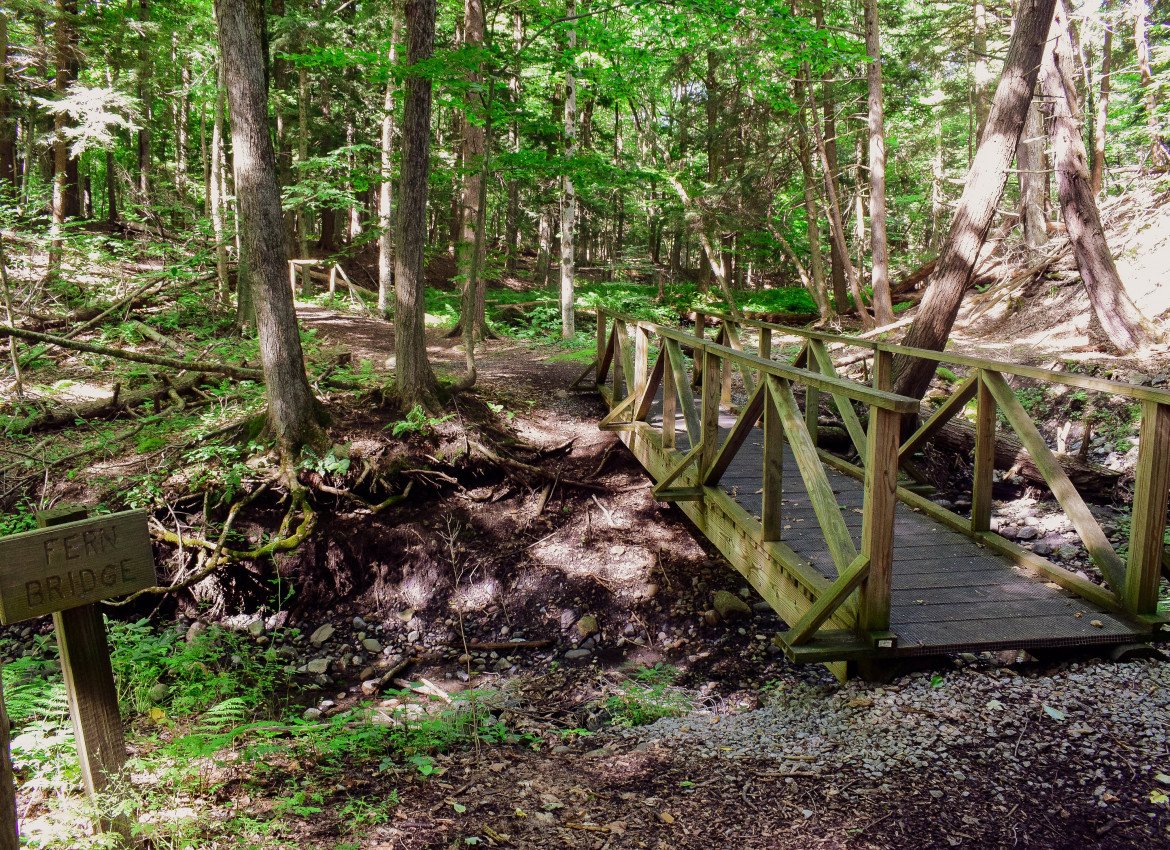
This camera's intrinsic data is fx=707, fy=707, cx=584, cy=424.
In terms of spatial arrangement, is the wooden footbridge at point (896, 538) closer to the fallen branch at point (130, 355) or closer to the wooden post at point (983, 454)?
the wooden post at point (983, 454)

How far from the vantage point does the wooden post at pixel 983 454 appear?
4.93m

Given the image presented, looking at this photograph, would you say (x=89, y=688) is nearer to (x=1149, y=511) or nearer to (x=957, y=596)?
(x=957, y=596)

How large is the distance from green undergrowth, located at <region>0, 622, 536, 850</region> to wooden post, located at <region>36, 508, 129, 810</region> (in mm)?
122

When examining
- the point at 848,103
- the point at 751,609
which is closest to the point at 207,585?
the point at 751,609

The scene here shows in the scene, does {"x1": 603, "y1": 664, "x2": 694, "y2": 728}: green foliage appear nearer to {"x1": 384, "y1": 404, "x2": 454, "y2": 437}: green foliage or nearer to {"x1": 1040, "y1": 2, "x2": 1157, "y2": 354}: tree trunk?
{"x1": 384, "y1": 404, "x2": 454, "y2": 437}: green foliage

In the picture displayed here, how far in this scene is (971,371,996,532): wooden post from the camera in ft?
16.2

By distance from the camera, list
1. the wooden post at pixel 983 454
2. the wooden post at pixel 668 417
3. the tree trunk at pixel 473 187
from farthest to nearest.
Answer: the tree trunk at pixel 473 187, the wooden post at pixel 668 417, the wooden post at pixel 983 454

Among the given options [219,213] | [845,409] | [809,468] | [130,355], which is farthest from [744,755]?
[219,213]

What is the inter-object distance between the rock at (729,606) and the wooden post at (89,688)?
15.5 ft

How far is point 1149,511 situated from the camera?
393 cm

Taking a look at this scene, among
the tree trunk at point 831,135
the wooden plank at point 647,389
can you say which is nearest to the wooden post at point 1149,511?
the wooden plank at point 647,389

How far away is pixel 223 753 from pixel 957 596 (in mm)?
4261

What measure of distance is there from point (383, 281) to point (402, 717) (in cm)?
1362

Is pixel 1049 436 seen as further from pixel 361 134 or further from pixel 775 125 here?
pixel 361 134
